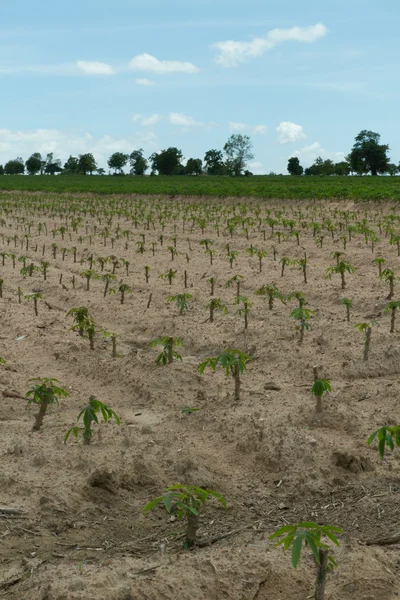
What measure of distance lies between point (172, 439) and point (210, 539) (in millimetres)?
1499

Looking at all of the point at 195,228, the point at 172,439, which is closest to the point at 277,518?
the point at 172,439

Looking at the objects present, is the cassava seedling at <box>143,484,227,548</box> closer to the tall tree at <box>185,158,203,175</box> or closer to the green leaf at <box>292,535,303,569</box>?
the green leaf at <box>292,535,303,569</box>

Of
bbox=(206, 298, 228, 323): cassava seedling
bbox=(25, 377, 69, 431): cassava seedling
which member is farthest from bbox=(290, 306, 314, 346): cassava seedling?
bbox=(25, 377, 69, 431): cassava seedling

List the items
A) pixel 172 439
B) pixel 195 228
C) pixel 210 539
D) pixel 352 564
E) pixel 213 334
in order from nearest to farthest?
pixel 352 564 < pixel 210 539 < pixel 172 439 < pixel 213 334 < pixel 195 228

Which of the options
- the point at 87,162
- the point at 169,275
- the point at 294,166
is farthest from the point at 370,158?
the point at 169,275

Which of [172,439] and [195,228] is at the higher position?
[195,228]

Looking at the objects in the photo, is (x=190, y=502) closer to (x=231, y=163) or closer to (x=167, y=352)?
(x=167, y=352)

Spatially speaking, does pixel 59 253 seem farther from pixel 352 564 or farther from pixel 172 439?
pixel 352 564

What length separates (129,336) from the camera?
29.6ft

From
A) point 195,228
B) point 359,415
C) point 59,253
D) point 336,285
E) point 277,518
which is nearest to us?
point 277,518

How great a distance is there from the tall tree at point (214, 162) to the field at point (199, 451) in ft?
284

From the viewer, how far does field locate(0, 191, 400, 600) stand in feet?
11.7

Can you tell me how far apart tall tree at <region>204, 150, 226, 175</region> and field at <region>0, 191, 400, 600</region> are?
284 feet

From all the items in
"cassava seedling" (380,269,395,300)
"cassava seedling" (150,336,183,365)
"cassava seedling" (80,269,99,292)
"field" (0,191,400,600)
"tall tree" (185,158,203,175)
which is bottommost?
"field" (0,191,400,600)
